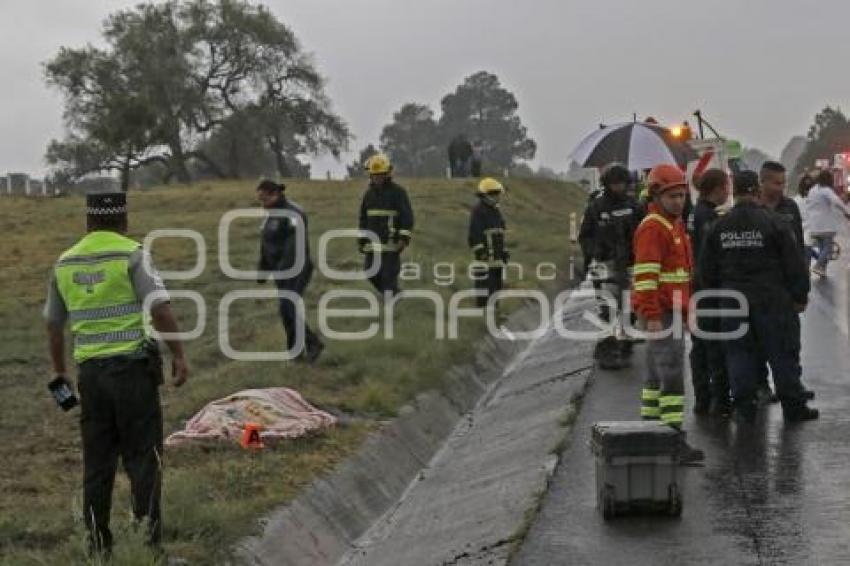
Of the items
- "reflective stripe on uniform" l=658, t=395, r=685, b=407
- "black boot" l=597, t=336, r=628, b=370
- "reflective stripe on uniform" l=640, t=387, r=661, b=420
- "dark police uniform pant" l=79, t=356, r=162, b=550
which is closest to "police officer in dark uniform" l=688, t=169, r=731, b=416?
"reflective stripe on uniform" l=640, t=387, r=661, b=420

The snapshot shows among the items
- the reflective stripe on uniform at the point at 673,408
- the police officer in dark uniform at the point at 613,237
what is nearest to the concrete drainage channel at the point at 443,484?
the police officer in dark uniform at the point at 613,237

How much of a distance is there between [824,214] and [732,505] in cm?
1434

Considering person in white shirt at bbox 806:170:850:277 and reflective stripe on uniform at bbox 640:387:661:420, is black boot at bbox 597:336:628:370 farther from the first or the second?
person in white shirt at bbox 806:170:850:277

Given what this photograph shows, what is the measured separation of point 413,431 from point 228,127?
53763 millimetres

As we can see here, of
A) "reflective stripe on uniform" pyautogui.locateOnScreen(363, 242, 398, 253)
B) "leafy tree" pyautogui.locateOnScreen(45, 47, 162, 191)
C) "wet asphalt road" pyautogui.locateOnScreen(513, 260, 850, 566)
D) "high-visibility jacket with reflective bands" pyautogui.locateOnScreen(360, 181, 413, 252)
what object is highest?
"leafy tree" pyautogui.locateOnScreen(45, 47, 162, 191)

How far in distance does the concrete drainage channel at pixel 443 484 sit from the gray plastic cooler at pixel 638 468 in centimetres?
65

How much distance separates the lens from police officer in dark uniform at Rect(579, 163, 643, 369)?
12.5 metres

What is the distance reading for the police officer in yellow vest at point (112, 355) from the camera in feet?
22.8

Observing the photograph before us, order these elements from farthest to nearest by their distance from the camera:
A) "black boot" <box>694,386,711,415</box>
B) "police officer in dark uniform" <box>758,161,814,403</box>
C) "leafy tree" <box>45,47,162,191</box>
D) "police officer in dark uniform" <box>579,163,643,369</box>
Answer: "leafy tree" <box>45,47,162,191</box>, "police officer in dark uniform" <box>579,163,643,369</box>, "police officer in dark uniform" <box>758,161,814,403</box>, "black boot" <box>694,386,711,415</box>

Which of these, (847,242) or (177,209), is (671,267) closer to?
(847,242)

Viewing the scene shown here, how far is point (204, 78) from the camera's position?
209 ft

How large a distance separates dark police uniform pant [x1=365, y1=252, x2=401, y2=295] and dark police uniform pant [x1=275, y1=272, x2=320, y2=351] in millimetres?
3353

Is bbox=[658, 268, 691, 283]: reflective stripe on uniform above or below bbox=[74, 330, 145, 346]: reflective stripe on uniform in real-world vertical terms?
above

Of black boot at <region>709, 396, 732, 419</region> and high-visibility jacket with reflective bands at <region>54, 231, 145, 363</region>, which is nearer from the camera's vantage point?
high-visibility jacket with reflective bands at <region>54, 231, 145, 363</region>
